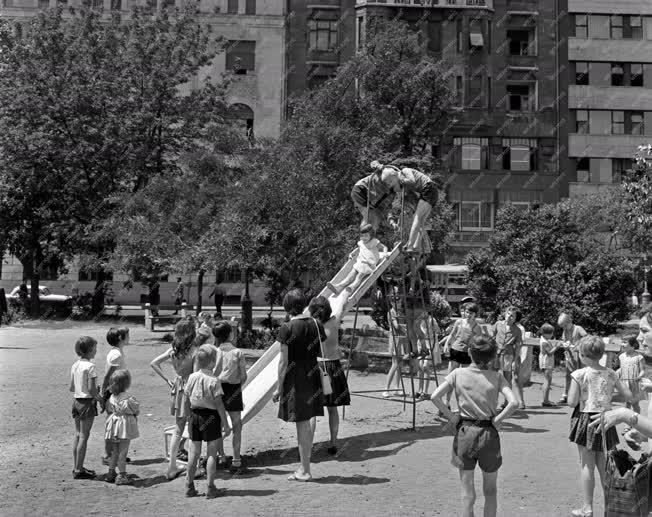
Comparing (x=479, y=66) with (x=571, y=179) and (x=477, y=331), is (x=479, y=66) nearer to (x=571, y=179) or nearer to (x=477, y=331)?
(x=571, y=179)

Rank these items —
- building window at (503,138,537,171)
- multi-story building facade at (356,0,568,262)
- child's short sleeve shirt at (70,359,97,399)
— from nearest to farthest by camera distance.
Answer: child's short sleeve shirt at (70,359,97,399) → multi-story building facade at (356,0,568,262) → building window at (503,138,537,171)

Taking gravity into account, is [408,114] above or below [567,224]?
above

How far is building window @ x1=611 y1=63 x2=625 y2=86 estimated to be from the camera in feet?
170

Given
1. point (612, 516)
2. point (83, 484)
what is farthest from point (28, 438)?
point (612, 516)

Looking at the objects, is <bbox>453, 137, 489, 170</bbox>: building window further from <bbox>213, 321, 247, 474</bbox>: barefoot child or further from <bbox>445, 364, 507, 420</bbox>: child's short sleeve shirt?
<bbox>445, 364, 507, 420</bbox>: child's short sleeve shirt

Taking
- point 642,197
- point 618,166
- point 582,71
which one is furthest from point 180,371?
point 582,71

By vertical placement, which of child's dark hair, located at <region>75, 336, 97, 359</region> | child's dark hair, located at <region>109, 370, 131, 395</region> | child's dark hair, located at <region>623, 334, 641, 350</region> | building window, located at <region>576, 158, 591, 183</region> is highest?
building window, located at <region>576, 158, 591, 183</region>

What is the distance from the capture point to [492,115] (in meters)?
50.3

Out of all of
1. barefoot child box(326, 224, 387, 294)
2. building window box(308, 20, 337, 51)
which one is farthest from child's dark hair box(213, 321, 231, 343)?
building window box(308, 20, 337, 51)

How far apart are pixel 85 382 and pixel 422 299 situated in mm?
5762

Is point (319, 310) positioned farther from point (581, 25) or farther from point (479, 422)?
point (581, 25)

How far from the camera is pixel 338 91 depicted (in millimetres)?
22922

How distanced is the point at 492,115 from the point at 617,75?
31.8ft

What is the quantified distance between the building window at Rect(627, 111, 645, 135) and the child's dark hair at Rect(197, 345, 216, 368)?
49816 mm
